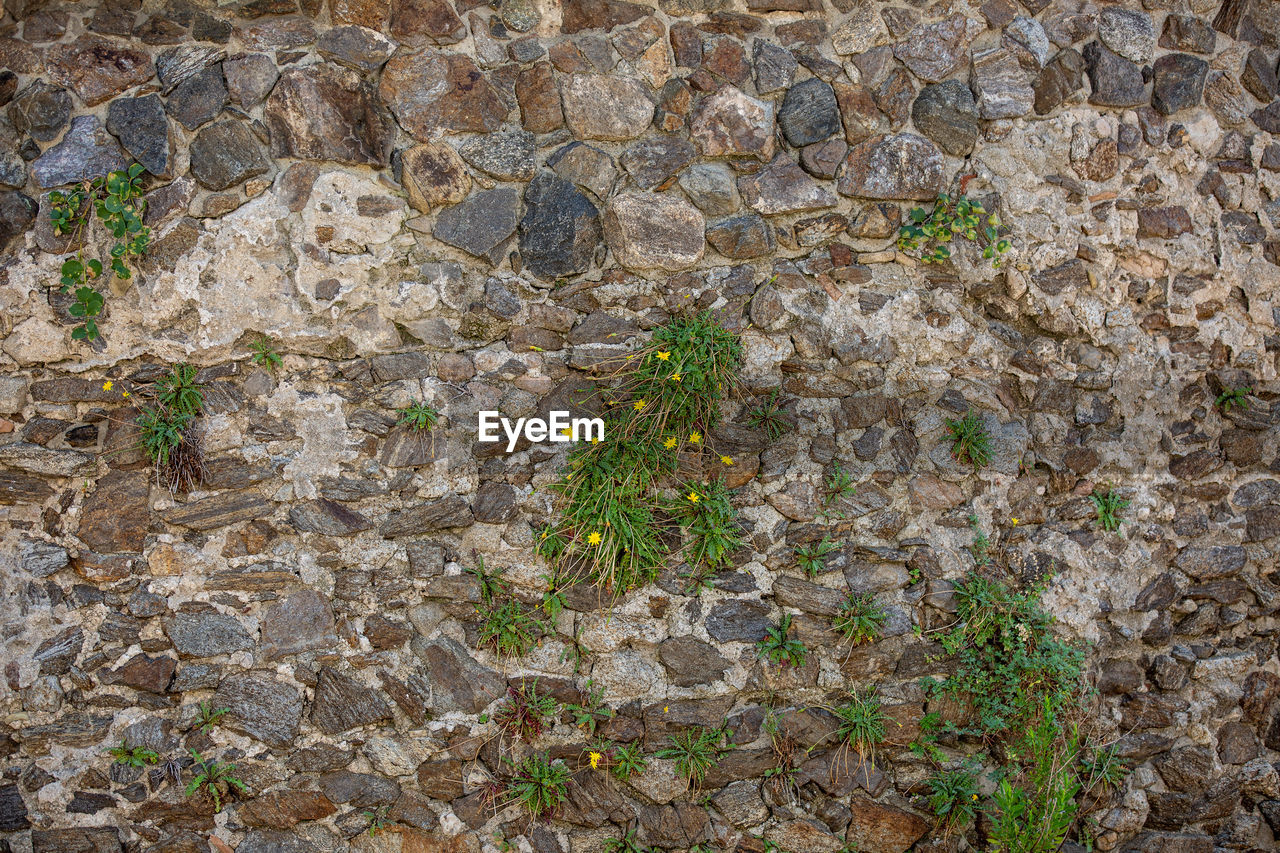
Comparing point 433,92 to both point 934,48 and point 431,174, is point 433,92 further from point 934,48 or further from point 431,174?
point 934,48

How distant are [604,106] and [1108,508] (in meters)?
2.44

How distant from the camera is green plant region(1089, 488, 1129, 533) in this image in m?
3.23

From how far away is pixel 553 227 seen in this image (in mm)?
2967

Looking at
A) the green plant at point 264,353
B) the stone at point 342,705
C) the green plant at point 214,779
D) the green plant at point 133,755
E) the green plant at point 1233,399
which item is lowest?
the green plant at point 214,779

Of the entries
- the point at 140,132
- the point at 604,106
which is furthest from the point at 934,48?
the point at 140,132

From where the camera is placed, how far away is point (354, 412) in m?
2.89

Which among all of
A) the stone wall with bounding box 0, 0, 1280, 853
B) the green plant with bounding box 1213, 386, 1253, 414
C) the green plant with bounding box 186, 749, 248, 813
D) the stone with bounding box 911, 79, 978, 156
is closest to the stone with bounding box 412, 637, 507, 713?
the stone wall with bounding box 0, 0, 1280, 853

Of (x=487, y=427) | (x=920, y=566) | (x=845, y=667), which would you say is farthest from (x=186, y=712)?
(x=920, y=566)

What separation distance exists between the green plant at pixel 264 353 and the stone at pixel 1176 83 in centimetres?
351

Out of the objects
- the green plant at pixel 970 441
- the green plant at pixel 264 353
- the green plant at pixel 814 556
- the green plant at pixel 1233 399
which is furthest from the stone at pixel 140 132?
the green plant at pixel 1233 399

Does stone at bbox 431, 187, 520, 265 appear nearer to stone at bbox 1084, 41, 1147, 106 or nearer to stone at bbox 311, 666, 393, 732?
stone at bbox 311, 666, 393, 732

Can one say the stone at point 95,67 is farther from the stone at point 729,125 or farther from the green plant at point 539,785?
the green plant at point 539,785

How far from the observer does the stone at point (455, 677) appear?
2.85 meters

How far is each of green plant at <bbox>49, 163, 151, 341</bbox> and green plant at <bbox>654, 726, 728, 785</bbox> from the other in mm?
2371
